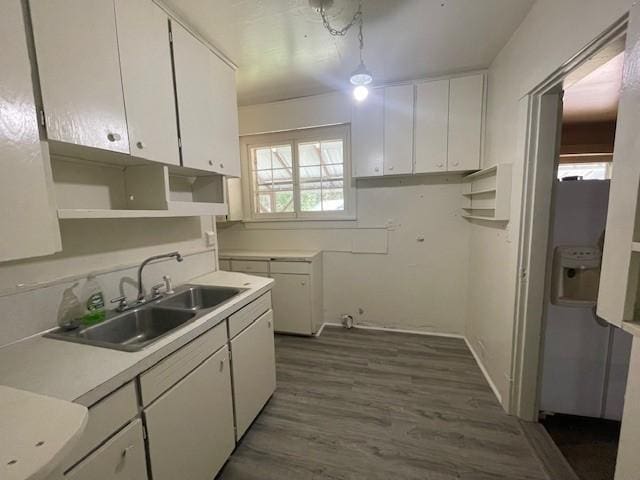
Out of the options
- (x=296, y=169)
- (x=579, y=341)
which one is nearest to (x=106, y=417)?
(x=579, y=341)

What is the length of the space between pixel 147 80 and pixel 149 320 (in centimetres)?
127

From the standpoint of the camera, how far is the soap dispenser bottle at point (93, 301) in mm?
1253

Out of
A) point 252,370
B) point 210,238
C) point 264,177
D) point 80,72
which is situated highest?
point 80,72

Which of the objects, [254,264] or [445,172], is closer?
[445,172]

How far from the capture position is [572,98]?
279cm

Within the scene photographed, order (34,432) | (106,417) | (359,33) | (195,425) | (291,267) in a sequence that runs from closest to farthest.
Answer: (34,432), (106,417), (195,425), (359,33), (291,267)

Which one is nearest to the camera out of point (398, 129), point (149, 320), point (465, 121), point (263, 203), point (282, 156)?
point (149, 320)

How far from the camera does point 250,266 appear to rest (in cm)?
290

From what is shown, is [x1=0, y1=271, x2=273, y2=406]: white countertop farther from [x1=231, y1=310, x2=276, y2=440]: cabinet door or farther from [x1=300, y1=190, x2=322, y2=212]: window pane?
[x1=300, y1=190, x2=322, y2=212]: window pane

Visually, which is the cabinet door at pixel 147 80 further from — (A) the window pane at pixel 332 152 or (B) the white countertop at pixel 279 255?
(A) the window pane at pixel 332 152

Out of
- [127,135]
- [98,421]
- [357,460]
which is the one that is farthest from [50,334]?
[357,460]

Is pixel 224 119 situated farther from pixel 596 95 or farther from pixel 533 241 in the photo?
pixel 596 95

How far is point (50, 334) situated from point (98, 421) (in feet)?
1.97

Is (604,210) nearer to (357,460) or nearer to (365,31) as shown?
(365,31)
